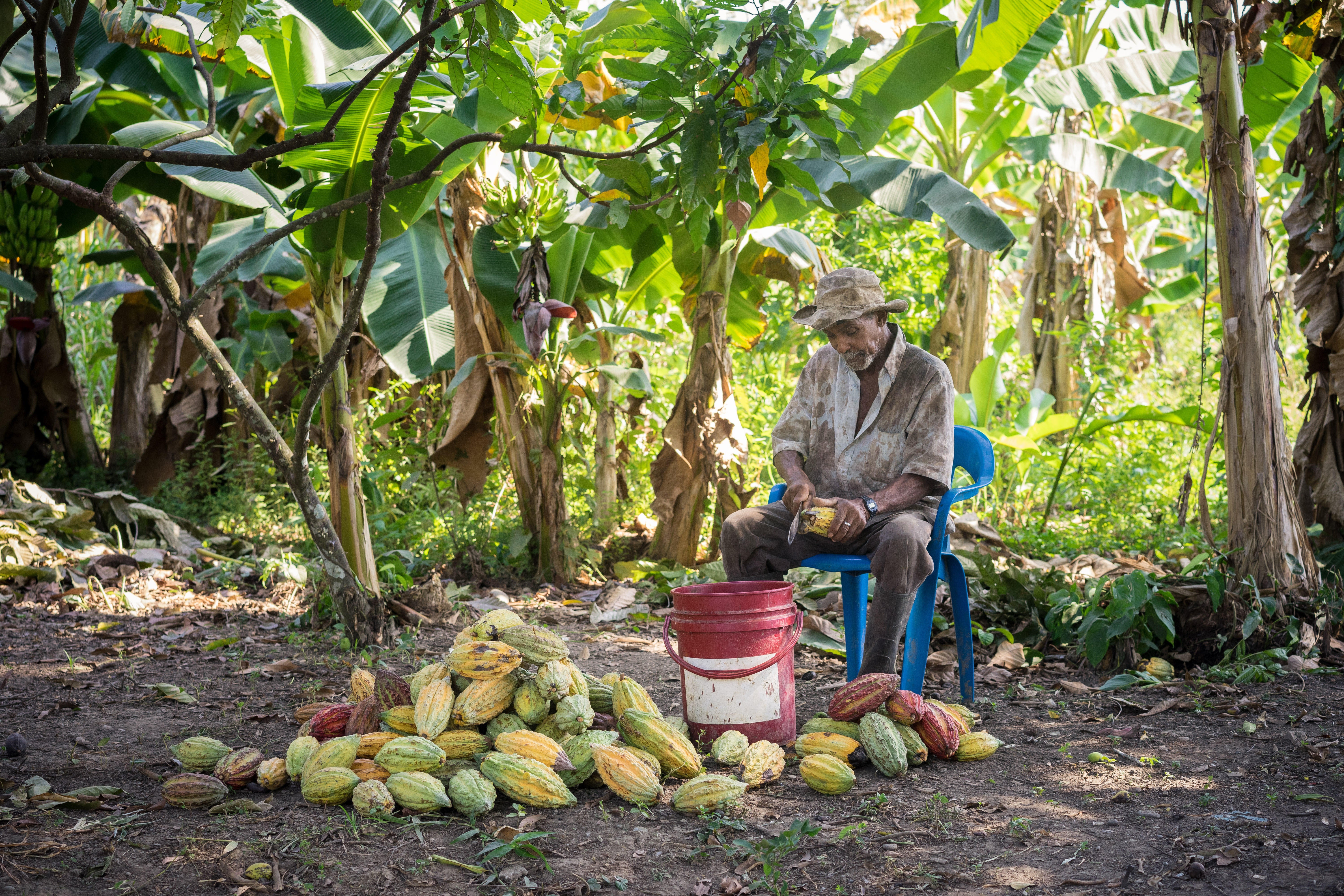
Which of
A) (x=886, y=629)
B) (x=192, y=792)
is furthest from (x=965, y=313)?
(x=192, y=792)

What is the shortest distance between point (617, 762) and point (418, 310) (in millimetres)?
3908

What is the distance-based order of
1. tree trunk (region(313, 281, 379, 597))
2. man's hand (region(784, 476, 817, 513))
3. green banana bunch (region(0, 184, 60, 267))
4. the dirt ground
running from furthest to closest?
1. green banana bunch (region(0, 184, 60, 267))
2. tree trunk (region(313, 281, 379, 597))
3. man's hand (region(784, 476, 817, 513))
4. the dirt ground

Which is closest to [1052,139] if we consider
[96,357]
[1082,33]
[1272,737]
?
[1082,33]

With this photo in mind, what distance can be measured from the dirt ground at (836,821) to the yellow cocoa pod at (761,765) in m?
0.06

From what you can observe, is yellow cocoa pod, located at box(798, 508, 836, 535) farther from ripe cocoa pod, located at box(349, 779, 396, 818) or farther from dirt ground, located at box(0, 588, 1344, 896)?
ripe cocoa pod, located at box(349, 779, 396, 818)

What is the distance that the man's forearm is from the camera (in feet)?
11.2

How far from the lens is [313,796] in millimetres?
2570

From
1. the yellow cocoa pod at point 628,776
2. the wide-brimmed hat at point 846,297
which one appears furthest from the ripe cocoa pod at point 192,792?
the wide-brimmed hat at point 846,297

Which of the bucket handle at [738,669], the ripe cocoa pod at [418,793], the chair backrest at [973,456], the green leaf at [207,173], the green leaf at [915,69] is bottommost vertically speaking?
the ripe cocoa pod at [418,793]

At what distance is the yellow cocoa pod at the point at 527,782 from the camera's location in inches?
101

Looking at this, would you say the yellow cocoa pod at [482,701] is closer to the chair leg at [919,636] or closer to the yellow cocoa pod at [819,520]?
the yellow cocoa pod at [819,520]

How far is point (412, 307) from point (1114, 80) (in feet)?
19.5

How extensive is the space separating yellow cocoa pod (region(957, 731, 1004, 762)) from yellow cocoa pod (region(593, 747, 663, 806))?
38.3 inches

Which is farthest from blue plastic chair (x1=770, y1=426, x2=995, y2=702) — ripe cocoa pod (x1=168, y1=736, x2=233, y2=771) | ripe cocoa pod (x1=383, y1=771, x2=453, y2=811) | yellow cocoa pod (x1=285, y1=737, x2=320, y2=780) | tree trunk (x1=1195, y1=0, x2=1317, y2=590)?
ripe cocoa pod (x1=168, y1=736, x2=233, y2=771)
